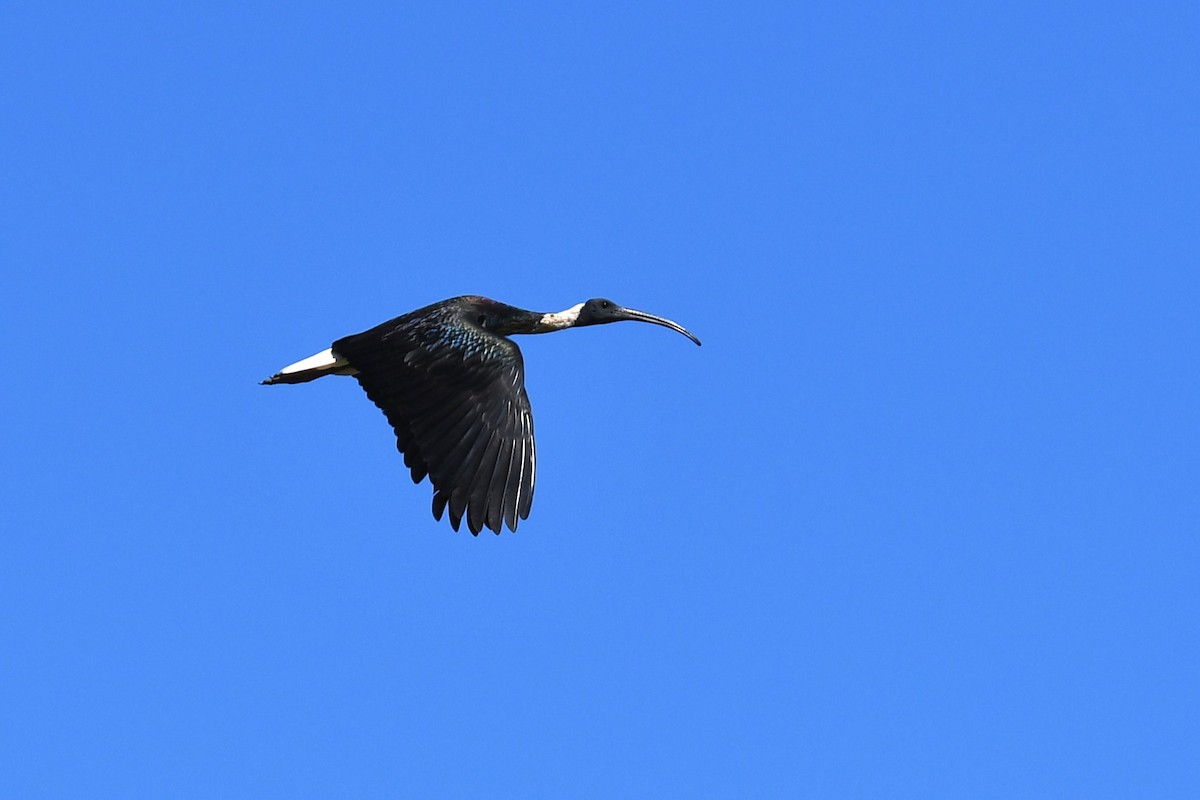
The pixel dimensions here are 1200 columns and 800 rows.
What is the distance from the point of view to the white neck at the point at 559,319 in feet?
78.9

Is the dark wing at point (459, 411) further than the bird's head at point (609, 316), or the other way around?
the bird's head at point (609, 316)

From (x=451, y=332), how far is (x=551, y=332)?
3.72 m

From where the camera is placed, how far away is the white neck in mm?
24047

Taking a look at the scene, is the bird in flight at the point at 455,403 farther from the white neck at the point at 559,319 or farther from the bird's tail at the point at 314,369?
the white neck at the point at 559,319

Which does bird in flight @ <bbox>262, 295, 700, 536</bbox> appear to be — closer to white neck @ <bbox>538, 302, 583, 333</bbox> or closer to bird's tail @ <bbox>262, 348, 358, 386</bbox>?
bird's tail @ <bbox>262, 348, 358, 386</bbox>

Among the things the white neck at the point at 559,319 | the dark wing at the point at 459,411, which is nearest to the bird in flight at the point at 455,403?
the dark wing at the point at 459,411

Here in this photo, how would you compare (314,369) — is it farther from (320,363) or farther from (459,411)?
(459,411)

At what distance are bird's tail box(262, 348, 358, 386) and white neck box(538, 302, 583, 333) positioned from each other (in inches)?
113

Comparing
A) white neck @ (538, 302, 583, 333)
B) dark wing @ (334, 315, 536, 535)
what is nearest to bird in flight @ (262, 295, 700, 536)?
dark wing @ (334, 315, 536, 535)

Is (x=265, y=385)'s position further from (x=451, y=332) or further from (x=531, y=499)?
(x=531, y=499)

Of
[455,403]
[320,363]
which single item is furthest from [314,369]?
[455,403]

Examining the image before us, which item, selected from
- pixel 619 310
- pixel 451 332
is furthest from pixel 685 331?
pixel 451 332

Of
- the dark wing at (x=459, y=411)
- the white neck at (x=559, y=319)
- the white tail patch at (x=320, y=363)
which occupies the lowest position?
the dark wing at (x=459, y=411)

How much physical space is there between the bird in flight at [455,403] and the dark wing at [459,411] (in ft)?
0.03
